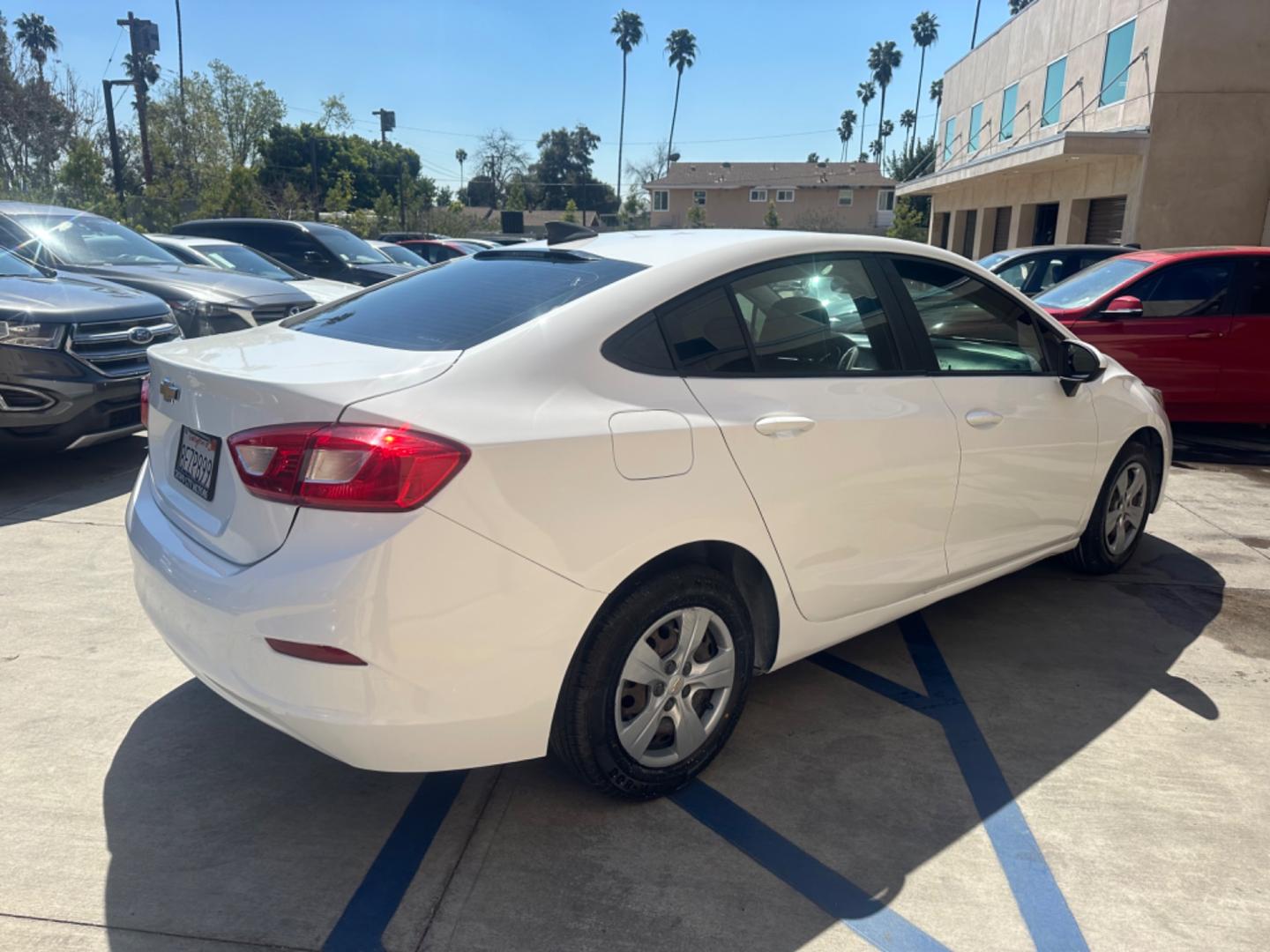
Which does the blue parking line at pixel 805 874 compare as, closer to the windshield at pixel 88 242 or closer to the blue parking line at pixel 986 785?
the blue parking line at pixel 986 785

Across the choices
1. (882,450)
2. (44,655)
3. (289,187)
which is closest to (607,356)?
(882,450)

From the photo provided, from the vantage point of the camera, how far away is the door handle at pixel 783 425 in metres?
2.90

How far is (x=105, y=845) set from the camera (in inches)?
105

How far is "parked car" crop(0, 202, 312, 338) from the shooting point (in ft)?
26.3

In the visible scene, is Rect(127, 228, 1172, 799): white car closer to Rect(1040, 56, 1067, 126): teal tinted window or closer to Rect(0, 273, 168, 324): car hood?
Rect(0, 273, 168, 324): car hood

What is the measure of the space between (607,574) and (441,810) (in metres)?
0.98

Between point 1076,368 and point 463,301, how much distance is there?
2703mm

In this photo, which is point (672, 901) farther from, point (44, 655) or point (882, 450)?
point (44, 655)

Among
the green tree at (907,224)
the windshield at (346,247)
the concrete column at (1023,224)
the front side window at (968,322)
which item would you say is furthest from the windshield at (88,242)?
the green tree at (907,224)

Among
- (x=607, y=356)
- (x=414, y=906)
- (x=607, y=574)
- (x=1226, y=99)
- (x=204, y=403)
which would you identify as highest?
(x=1226, y=99)

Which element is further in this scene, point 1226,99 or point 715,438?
point 1226,99

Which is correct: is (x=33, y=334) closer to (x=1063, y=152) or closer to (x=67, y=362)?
(x=67, y=362)

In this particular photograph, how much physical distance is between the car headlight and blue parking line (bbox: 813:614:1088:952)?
4.97m

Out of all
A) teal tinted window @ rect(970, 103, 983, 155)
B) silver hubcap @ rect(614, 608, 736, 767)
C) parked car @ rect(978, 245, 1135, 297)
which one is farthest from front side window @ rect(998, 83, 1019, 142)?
silver hubcap @ rect(614, 608, 736, 767)
